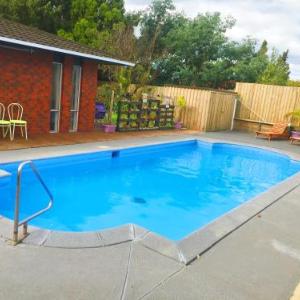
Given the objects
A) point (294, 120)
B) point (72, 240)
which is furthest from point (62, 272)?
point (294, 120)

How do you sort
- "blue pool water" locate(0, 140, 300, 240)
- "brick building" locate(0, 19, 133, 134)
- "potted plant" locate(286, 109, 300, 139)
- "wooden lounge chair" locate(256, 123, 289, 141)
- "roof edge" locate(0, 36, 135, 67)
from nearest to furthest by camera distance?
1. "blue pool water" locate(0, 140, 300, 240)
2. "roof edge" locate(0, 36, 135, 67)
3. "brick building" locate(0, 19, 133, 134)
4. "wooden lounge chair" locate(256, 123, 289, 141)
5. "potted plant" locate(286, 109, 300, 139)

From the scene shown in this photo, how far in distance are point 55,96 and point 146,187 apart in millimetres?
4779

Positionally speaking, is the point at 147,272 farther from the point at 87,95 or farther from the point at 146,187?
the point at 87,95

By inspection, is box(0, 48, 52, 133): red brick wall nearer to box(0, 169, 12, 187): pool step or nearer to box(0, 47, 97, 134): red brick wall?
box(0, 47, 97, 134): red brick wall

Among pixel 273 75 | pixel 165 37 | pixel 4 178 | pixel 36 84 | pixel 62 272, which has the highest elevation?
pixel 165 37

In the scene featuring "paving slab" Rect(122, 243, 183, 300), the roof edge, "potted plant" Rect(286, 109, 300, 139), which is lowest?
"paving slab" Rect(122, 243, 183, 300)

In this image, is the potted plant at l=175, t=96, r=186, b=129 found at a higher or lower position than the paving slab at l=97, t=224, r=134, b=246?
higher

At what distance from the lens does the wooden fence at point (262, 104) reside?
1620 cm

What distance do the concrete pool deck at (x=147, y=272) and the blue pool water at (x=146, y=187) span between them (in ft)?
5.96

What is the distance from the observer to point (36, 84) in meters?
10.1

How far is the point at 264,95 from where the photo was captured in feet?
55.5

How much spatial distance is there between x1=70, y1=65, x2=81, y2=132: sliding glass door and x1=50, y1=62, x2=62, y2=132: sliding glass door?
0.68m

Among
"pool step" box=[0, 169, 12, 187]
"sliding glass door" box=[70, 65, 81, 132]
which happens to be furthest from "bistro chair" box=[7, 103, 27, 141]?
"pool step" box=[0, 169, 12, 187]

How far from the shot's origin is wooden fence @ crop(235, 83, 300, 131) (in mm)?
16203
